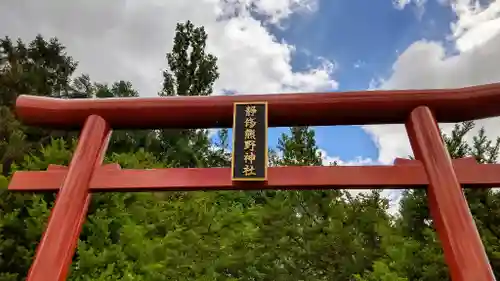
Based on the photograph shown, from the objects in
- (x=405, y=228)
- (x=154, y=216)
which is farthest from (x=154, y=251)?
(x=405, y=228)

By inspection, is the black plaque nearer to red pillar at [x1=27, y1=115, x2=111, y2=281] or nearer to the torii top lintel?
the torii top lintel

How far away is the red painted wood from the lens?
3309 millimetres

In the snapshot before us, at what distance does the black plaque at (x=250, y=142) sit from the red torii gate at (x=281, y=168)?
0.06 metres

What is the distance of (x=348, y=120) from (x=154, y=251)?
191 inches

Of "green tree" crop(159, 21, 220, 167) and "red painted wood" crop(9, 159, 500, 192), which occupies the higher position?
"green tree" crop(159, 21, 220, 167)

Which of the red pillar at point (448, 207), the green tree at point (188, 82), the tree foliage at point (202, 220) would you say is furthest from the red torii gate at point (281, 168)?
the green tree at point (188, 82)

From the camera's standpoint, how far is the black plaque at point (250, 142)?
3445mm

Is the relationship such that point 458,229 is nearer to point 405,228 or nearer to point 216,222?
point 405,228

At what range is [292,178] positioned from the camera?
3.41 meters

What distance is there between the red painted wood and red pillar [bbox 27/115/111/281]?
4.4 inches

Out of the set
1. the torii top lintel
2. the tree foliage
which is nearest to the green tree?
the tree foliage

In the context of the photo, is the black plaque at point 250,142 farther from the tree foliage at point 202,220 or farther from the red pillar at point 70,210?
the tree foliage at point 202,220

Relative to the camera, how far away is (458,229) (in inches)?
116

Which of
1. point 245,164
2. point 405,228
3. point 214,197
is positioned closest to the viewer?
point 245,164
